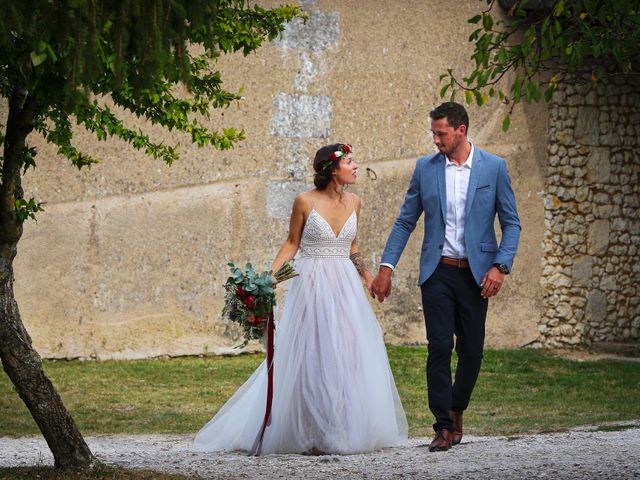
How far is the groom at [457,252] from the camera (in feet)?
21.4

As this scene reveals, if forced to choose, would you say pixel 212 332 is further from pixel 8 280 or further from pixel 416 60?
pixel 8 280

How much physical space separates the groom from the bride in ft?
1.68

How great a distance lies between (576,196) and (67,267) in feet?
18.8

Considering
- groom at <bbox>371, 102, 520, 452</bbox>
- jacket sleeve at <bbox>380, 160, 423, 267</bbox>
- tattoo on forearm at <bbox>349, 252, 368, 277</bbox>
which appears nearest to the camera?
groom at <bbox>371, 102, 520, 452</bbox>

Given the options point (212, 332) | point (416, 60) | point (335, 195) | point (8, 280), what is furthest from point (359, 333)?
point (416, 60)

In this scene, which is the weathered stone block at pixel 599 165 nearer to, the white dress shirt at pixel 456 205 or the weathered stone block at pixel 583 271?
the weathered stone block at pixel 583 271

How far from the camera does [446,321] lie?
258 inches

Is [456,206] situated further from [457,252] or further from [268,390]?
[268,390]

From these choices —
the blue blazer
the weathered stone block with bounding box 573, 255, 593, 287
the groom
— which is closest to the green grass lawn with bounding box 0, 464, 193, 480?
the groom

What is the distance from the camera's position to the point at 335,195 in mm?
7418

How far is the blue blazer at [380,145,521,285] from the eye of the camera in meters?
6.54

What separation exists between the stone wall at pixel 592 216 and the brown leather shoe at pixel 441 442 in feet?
22.5

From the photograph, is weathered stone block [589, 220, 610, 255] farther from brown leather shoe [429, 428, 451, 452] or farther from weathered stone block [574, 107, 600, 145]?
brown leather shoe [429, 428, 451, 452]

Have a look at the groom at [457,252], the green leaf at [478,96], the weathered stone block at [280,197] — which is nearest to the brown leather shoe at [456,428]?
the groom at [457,252]
